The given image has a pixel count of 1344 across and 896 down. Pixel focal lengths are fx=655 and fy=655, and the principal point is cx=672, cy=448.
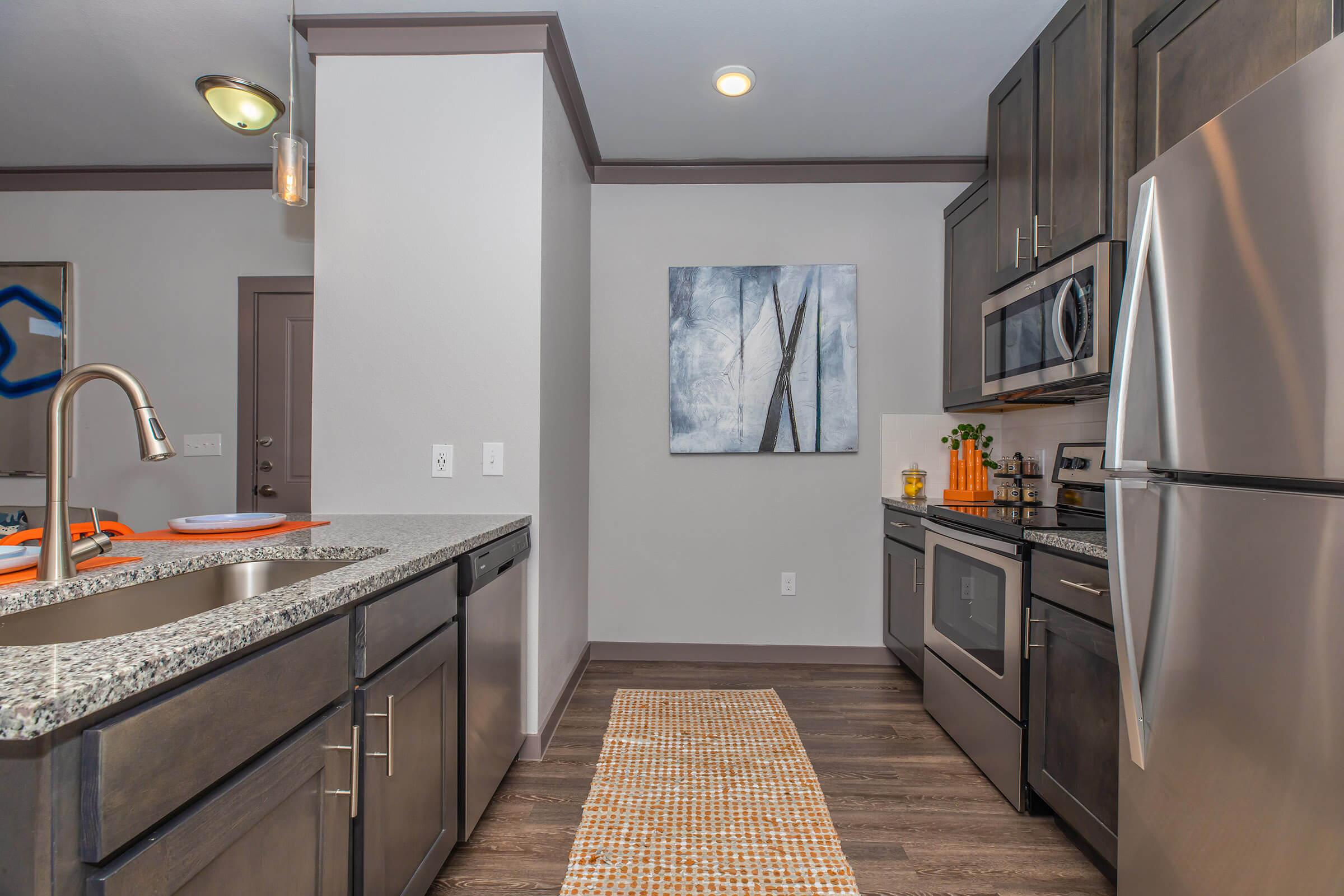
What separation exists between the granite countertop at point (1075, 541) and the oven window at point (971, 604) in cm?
22

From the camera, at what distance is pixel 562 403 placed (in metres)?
2.75

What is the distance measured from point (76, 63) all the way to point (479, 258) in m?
1.87

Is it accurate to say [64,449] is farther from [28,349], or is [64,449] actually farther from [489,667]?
[28,349]

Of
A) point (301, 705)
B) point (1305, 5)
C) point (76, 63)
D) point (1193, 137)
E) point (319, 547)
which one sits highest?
point (76, 63)

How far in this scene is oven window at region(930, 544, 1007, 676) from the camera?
6.93 feet

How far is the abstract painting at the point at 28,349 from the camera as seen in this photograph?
3527 millimetres

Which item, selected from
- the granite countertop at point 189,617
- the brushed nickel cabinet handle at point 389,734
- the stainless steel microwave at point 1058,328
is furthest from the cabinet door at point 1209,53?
the brushed nickel cabinet handle at point 389,734

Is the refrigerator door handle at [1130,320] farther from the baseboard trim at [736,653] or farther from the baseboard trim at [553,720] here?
the baseboard trim at [736,653]

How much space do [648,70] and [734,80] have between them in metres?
0.34

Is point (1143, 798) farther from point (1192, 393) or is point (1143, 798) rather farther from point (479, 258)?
point (479, 258)

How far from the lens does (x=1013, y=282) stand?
8.24 feet

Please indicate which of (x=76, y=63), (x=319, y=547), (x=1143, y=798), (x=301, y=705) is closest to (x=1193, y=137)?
(x=1143, y=798)

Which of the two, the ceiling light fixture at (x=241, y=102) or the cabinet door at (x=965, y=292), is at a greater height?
the ceiling light fixture at (x=241, y=102)

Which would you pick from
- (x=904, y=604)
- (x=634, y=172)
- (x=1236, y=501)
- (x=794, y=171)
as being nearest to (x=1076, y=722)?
(x=1236, y=501)
